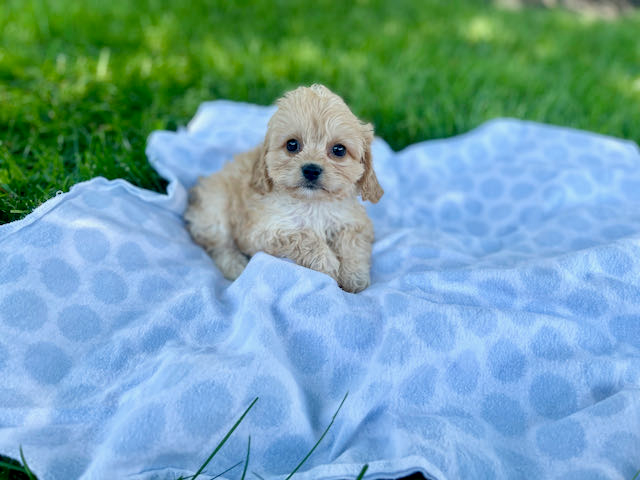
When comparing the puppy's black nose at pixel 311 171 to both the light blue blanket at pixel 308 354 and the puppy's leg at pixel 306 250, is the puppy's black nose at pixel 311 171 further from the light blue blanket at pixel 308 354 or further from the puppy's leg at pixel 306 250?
the light blue blanket at pixel 308 354

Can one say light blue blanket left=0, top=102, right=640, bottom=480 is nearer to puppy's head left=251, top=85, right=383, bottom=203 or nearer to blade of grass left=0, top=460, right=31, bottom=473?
blade of grass left=0, top=460, right=31, bottom=473

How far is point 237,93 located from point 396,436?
4171mm

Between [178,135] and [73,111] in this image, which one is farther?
[73,111]

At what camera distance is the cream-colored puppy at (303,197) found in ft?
9.01

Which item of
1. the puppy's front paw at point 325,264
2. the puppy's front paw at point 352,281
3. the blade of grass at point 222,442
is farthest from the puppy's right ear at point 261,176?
the blade of grass at point 222,442

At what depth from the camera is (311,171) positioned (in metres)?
2.68

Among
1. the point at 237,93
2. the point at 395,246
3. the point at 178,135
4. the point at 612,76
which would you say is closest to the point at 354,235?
the point at 395,246

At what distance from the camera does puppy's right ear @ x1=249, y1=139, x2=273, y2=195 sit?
114 inches

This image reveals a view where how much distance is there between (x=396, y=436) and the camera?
193 cm

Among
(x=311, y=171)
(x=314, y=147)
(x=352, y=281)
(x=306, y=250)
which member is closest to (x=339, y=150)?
(x=314, y=147)

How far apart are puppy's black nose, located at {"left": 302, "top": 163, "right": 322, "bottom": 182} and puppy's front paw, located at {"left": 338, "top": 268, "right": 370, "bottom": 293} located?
62 cm

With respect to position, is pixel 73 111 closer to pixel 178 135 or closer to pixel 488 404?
pixel 178 135

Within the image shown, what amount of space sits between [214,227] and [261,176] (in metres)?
0.63

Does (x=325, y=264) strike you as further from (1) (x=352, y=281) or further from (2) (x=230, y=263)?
(2) (x=230, y=263)
